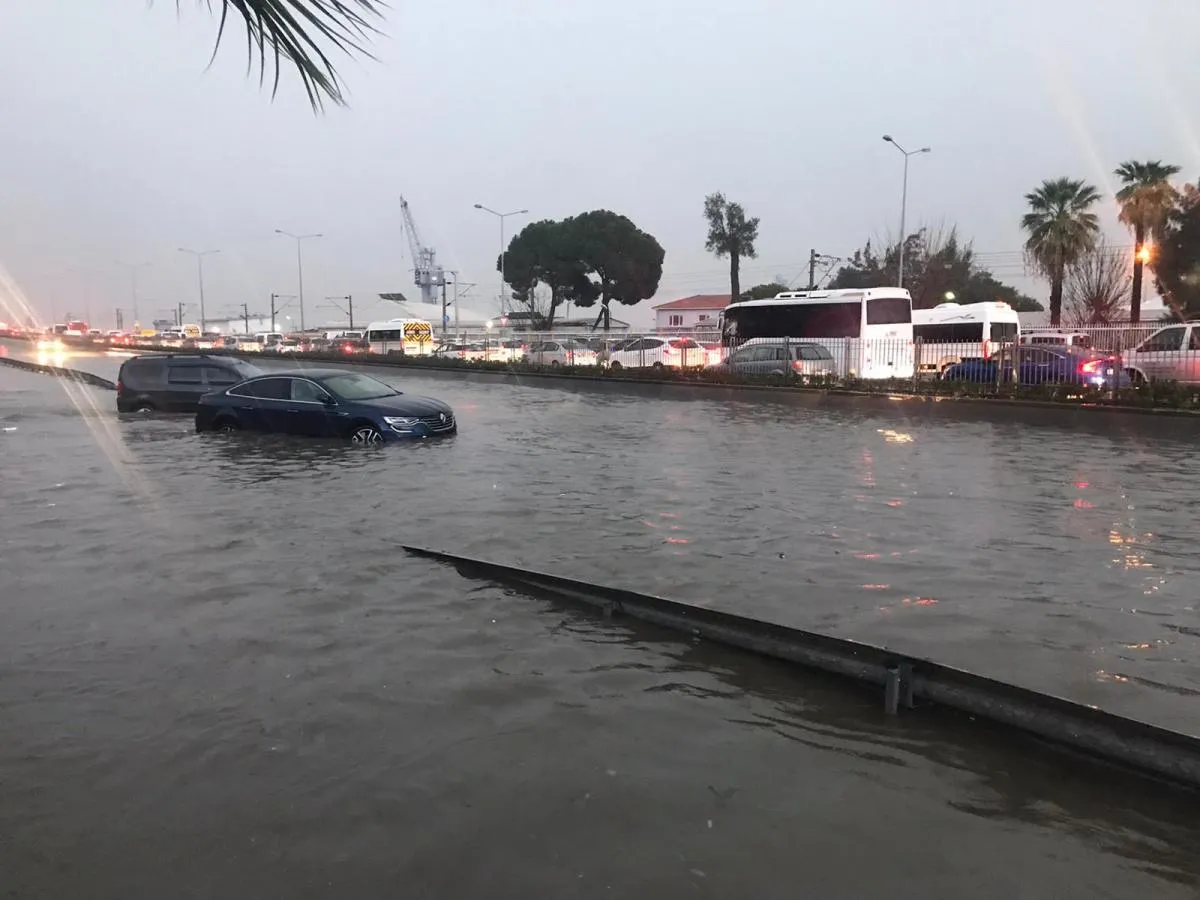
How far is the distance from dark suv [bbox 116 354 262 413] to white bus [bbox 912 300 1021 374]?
19.4 metres

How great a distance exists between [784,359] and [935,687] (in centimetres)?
2465

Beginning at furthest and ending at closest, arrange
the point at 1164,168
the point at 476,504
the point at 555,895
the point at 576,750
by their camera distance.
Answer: the point at 1164,168 < the point at 476,504 < the point at 576,750 < the point at 555,895

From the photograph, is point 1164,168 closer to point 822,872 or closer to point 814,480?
point 814,480

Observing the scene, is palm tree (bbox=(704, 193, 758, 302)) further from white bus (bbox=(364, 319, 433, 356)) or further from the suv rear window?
the suv rear window

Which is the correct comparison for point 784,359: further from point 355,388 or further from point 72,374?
point 72,374

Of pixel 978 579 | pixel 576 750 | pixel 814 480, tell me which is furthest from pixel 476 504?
pixel 576 750

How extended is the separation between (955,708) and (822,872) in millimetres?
1670

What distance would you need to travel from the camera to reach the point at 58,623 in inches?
247

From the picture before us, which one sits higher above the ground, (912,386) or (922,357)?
(922,357)

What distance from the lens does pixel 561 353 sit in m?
40.8

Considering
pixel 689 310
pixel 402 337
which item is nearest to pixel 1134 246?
pixel 402 337

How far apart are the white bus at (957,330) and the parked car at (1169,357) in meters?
4.78

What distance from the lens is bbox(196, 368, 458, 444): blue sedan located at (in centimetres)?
1503

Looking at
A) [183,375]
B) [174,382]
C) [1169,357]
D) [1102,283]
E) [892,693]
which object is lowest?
[892,693]
